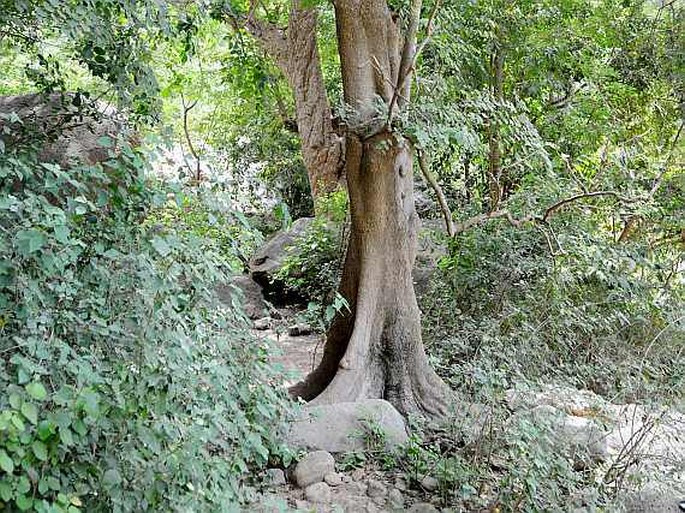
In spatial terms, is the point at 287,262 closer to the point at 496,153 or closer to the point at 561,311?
the point at 496,153

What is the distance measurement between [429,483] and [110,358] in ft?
6.57

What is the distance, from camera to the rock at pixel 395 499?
3422 mm

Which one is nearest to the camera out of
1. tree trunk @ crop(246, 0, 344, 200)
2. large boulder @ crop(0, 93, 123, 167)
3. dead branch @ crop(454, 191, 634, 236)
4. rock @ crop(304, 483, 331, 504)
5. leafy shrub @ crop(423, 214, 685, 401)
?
large boulder @ crop(0, 93, 123, 167)

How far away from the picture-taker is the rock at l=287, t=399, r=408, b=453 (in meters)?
3.79

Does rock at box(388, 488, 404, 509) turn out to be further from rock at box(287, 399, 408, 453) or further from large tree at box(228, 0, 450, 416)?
large tree at box(228, 0, 450, 416)

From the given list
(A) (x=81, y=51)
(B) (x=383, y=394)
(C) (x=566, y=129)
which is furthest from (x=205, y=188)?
(C) (x=566, y=129)

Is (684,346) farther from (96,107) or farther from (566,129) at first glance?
(96,107)

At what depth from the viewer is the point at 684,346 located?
5012mm

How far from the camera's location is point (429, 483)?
11.7 ft

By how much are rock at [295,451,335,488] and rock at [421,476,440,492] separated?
0.48 m

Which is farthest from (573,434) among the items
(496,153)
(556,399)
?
(496,153)

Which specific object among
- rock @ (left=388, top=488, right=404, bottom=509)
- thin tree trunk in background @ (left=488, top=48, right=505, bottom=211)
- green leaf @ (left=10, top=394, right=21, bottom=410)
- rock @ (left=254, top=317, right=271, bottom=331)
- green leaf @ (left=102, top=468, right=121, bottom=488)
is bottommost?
rock @ (left=388, top=488, right=404, bottom=509)

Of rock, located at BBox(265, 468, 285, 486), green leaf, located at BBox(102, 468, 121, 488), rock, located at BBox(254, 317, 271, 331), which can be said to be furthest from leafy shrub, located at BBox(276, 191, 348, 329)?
green leaf, located at BBox(102, 468, 121, 488)

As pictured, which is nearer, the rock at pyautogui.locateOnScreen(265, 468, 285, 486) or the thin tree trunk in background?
the rock at pyautogui.locateOnScreen(265, 468, 285, 486)
